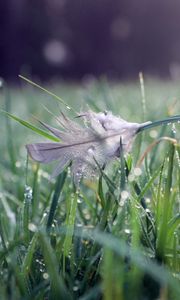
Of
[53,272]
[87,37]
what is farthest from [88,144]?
[87,37]

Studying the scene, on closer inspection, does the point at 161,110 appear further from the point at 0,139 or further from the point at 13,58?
the point at 13,58

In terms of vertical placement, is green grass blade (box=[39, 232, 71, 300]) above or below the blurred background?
below

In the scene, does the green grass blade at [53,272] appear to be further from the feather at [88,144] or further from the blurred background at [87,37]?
the blurred background at [87,37]

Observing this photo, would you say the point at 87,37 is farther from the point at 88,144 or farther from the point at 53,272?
the point at 53,272

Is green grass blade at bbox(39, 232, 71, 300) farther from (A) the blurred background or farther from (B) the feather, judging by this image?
(A) the blurred background

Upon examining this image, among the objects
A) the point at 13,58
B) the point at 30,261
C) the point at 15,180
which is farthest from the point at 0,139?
the point at 13,58

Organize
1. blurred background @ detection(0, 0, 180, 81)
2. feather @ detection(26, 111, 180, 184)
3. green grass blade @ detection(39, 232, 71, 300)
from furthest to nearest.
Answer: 1. blurred background @ detection(0, 0, 180, 81)
2. feather @ detection(26, 111, 180, 184)
3. green grass blade @ detection(39, 232, 71, 300)

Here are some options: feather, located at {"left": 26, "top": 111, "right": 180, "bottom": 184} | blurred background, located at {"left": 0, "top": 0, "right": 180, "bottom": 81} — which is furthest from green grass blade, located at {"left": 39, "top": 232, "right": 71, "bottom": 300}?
blurred background, located at {"left": 0, "top": 0, "right": 180, "bottom": 81}

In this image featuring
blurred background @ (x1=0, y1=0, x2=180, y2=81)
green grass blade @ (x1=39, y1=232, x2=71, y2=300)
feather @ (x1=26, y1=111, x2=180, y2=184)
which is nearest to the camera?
green grass blade @ (x1=39, y1=232, x2=71, y2=300)
